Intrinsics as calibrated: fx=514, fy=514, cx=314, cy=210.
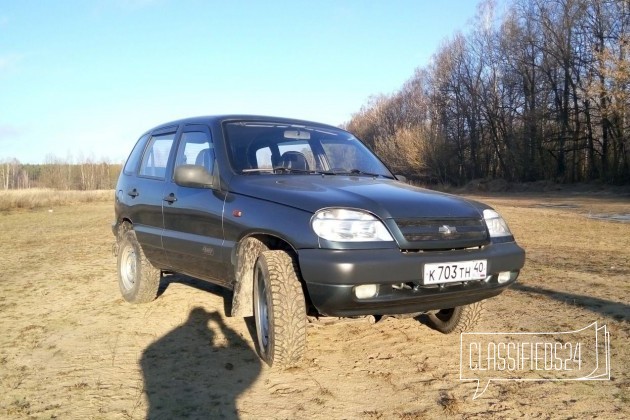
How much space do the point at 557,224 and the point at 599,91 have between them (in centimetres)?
1716

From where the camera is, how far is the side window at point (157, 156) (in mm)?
4896

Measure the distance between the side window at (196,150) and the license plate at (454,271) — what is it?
1.93 meters

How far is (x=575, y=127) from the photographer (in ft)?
120

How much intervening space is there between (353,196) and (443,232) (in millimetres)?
608

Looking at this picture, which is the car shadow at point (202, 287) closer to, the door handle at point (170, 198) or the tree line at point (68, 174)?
the door handle at point (170, 198)

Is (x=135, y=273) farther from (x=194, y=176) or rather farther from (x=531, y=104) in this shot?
(x=531, y=104)

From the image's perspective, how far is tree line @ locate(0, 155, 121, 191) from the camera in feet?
168

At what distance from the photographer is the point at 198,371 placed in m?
3.46

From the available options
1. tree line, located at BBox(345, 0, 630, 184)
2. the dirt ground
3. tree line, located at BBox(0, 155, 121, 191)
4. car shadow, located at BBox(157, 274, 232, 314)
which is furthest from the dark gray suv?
tree line, located at BBox(0, 155, 121, 191)

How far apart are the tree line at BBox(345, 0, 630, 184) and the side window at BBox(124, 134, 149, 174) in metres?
26.1

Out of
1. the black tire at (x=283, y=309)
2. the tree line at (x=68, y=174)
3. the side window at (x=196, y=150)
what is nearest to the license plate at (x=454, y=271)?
the black tire at (x=283, y=309)

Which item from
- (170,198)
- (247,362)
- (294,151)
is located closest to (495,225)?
(294,151)

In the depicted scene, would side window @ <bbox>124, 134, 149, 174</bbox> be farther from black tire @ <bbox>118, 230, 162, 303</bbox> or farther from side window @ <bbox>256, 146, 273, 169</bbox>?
side window @ <bbox>256, 146, 273, 169</bbox>

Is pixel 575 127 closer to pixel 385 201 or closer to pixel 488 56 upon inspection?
pixel 488 56
